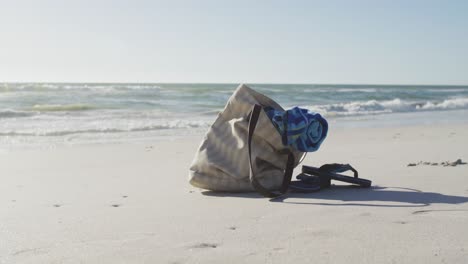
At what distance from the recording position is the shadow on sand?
123 inches

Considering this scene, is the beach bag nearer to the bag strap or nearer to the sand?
the bag strap

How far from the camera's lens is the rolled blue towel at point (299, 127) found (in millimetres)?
3436

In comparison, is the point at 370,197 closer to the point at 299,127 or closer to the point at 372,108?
the point at 299,127

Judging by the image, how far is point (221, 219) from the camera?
285 cm

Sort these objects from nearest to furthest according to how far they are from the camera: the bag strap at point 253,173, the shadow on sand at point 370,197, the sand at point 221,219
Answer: the sand at point 221,219, the shadow on sand at point 370,197, the bag strap at point 253,173

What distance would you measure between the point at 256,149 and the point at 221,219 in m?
0.76

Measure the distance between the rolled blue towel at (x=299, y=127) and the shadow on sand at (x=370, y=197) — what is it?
1.05 feet

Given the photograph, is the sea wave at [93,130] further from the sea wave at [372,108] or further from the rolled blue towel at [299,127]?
the rolled blue towel at [299,127]

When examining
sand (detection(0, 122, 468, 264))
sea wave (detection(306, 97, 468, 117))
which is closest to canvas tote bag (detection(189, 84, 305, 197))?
sand (detection(0, 122, 468, 264))

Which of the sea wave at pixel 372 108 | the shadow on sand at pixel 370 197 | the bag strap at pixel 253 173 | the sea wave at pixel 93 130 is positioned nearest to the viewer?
the shadow on sand at pixel 370 197

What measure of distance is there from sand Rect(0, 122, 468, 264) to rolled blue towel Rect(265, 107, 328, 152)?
13.2 inches

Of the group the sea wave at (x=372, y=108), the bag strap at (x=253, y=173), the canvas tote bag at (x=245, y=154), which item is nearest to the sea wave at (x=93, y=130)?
the sea wave at (x=372, y=108)

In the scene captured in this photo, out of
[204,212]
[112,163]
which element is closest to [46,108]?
[112,163]

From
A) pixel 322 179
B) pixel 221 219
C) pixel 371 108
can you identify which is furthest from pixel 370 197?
pixel 371 108
